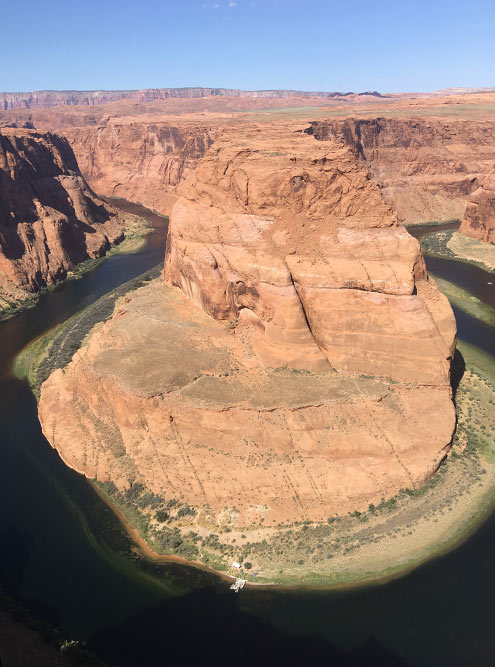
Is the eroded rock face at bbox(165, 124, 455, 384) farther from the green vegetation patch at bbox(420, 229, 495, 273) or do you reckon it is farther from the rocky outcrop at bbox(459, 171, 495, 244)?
the rocky outcrop at bbox(459, 171, 495, 244)

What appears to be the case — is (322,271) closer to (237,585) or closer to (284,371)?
(284,371)

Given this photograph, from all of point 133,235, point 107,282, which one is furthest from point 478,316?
point 133,235

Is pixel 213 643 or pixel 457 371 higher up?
pixel 457 371

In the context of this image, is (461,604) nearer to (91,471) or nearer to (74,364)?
(91,471)

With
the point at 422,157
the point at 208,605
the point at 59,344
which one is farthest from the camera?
the point at 422,157

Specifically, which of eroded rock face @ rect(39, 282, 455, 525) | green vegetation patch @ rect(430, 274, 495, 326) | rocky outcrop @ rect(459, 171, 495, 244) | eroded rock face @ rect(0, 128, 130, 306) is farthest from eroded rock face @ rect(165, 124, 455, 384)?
A: rocky outcrop @ rect(459, 171, 495, 244)

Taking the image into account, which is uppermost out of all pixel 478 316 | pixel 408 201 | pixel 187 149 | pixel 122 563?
pixel 187 149

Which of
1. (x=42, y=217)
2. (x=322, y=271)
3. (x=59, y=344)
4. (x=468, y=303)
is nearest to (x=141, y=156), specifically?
(x=42, y=217)
